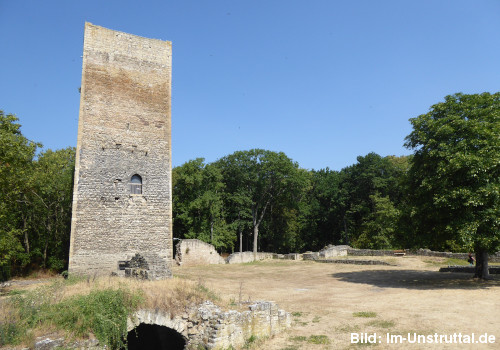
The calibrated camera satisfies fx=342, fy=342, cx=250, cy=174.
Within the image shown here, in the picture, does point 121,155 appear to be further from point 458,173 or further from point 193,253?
point 458,173

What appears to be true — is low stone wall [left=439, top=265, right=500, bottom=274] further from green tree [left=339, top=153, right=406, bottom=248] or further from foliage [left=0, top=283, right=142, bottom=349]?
foliage [left=0, top=283, right=142, bottom=349]

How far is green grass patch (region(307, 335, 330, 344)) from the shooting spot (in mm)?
9117

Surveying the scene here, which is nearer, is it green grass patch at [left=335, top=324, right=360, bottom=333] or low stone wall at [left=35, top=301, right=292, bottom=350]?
low stone wall at [left=35, top=301, right=292, bottom=350]

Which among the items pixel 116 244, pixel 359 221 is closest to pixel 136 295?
pixel 116 244

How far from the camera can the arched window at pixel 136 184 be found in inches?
712

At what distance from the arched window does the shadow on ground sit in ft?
41.5

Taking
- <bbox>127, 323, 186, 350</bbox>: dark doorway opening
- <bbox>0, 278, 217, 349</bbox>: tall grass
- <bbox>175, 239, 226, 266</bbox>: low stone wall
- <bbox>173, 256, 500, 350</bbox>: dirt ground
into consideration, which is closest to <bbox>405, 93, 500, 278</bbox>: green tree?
<bbox>173, 256, 500, 350</bbox>: dirt ground

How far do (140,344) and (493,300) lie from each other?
13278mm

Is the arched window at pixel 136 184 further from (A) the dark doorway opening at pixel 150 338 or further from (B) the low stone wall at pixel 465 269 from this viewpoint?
(B) the low stone wall at pixel 465 269

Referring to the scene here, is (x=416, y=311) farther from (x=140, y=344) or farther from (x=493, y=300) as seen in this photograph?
(x=140, y=344)

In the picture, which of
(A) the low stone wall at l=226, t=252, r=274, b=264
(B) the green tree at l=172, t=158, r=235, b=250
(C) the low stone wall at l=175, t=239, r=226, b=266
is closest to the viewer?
(C) the low stone wall at l=175, t=239, r=226, b=266

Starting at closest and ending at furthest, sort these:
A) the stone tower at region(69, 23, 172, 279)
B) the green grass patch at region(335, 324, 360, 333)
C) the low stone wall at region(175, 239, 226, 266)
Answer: the green grass patch at region(335, 324, 360, 333), the stone tower at region(69, 23, 172, 279), the low stone wall at region(175, 239, 226, 266)

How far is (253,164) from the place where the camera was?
42.0 metres

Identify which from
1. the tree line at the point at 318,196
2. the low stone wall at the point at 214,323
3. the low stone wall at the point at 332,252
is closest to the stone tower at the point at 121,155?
the tree line at the point at 318,196
